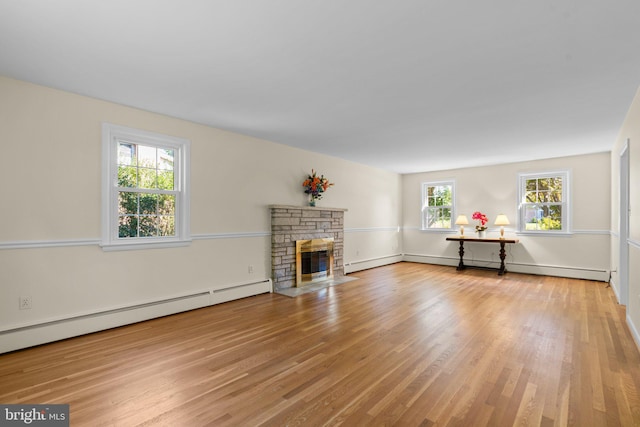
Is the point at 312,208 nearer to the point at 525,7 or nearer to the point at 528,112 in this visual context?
the point at 528,112

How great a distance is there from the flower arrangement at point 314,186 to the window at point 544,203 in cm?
427

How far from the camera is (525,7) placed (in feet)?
6.17

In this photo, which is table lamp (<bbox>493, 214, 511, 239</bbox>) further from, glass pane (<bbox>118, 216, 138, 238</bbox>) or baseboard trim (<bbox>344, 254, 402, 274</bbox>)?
glass pane (<bbox>118, 216, 138, 238</bbox>)

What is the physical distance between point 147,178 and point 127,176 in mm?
222

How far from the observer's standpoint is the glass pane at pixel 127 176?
3654 millimetres

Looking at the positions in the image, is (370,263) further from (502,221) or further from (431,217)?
(502,221)

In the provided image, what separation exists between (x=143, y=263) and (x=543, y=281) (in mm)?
6607

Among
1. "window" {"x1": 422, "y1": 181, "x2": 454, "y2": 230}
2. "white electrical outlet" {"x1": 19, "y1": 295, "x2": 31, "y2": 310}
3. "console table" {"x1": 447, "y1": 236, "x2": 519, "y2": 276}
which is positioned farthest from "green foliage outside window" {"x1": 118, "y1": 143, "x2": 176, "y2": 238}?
"window" {"x1": 422, "y1": 181, "x2": 454, "y2": 230}

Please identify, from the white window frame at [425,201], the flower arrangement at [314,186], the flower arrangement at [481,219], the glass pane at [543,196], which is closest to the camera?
the flower arrangement at [314,186]

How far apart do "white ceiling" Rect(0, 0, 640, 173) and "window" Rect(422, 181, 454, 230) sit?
3631 mm

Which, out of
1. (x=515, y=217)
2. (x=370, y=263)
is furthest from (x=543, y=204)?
(x=370, y=263)

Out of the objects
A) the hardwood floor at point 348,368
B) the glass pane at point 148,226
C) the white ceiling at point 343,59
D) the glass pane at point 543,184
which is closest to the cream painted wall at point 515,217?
the glass pane at point 543,184

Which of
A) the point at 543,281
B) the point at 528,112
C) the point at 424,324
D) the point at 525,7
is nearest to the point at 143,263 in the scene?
the point at 424,324

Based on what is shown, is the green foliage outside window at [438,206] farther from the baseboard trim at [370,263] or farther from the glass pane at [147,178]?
the glass pane at [147,178]
